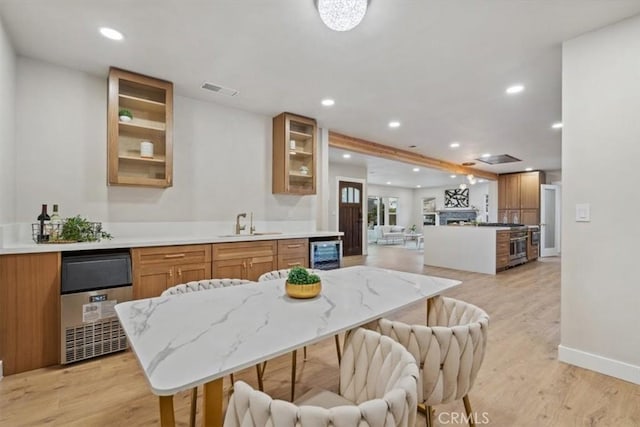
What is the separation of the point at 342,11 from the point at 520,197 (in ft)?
31.3

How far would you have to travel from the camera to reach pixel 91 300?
2385 mm

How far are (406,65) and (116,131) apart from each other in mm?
2768

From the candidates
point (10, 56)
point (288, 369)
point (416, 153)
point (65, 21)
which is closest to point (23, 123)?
point (10, 56)

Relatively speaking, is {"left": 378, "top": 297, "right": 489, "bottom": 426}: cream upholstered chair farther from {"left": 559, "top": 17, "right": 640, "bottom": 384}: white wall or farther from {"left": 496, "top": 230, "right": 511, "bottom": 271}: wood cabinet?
{"left": 496, "top": 230, "right": 511, "bottom": 271}: wood cabinet

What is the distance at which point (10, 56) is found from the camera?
7.90ft

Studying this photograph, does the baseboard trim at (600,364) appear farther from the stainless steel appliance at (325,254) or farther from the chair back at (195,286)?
the chair back at (195,286)

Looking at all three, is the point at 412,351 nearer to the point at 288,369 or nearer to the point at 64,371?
the point at 288,369

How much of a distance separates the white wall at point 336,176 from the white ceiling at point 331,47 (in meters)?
4.22

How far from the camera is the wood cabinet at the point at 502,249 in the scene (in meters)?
6.06

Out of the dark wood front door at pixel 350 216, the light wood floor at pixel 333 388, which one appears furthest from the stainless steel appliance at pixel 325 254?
the dark wood front door at pixel 350 216

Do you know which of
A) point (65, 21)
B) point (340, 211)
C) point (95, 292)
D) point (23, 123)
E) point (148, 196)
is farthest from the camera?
point (340, 211)

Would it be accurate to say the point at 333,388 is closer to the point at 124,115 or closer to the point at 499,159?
the point at 124,115

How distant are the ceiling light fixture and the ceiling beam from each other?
3.01 metres

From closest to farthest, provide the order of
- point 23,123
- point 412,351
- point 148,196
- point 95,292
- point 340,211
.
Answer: point 412,351
point 95,292
point 23,123
point 148,196
point 340,211
